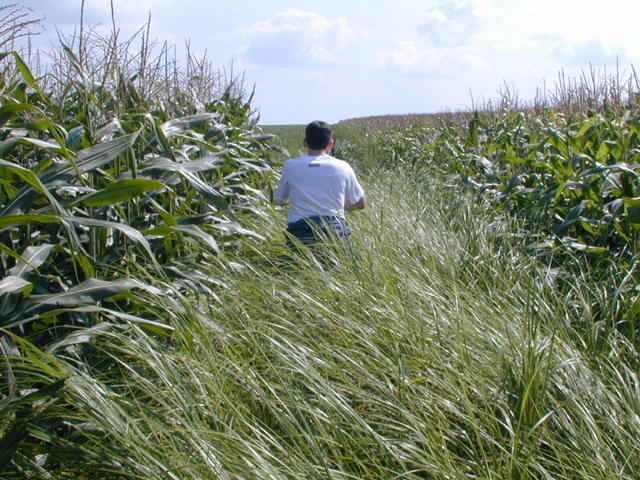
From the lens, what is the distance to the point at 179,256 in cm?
312

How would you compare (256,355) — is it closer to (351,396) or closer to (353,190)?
(351,396)

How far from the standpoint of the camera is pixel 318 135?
3.97m

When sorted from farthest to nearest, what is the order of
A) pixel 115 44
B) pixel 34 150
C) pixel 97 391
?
pixel 115 44 < pixel 34 150 < pixel 97 391

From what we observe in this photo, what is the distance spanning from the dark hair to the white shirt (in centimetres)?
11

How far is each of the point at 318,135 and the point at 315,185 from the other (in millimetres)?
389

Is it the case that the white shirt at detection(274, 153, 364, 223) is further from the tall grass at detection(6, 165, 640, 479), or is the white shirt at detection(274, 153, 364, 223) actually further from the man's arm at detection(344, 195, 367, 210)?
the tall grass at detection(6, 165, 640, 479)

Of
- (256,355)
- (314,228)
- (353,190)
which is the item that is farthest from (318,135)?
(256,355)

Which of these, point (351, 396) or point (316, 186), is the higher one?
point (316, 186)

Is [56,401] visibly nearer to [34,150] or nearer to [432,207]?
→ [34,150]

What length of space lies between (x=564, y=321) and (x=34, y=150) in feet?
10.3

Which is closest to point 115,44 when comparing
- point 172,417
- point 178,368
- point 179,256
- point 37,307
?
point 179,256

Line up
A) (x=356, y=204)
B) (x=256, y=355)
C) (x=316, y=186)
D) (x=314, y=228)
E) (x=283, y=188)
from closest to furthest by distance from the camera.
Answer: (x=256, y=355)
(x=314, y=228)
(x=316, y=186)
(x=283, y=188)
(x=356, y=204)

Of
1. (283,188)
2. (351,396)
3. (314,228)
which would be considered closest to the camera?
(351,396)

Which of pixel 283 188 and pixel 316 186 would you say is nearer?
pixel 316 186
